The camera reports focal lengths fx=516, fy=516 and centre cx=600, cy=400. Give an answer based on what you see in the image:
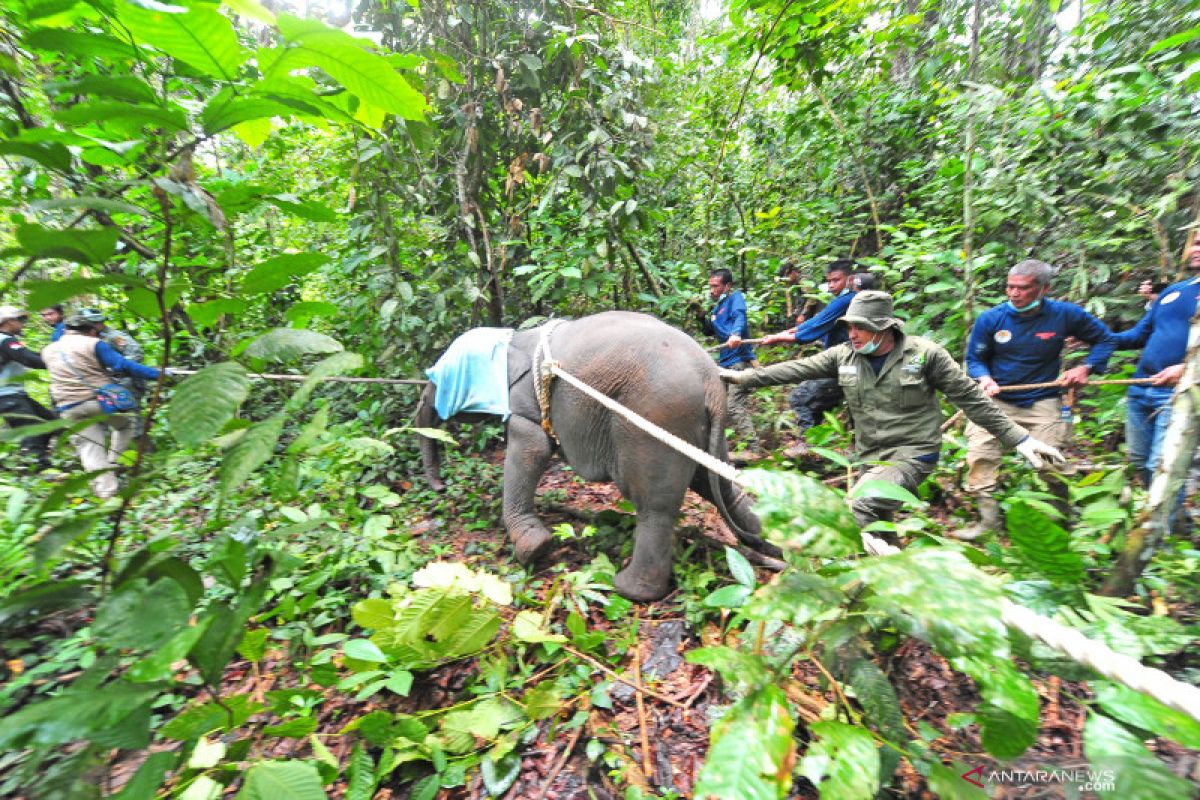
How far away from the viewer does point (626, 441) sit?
10.0 feet

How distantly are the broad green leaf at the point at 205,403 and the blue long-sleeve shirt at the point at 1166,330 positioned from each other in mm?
5219

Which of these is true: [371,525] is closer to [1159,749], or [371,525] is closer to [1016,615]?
[1016,615]

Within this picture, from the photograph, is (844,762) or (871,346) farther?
(871,346)

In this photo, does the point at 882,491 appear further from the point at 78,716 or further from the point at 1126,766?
the point at 78,716

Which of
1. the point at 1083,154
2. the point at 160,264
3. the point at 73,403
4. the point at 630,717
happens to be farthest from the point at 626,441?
the point at 1083,154

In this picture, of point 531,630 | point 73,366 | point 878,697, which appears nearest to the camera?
point 878,697

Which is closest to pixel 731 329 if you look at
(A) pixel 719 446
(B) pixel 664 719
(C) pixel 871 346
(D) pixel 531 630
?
(C) pixel 871 346

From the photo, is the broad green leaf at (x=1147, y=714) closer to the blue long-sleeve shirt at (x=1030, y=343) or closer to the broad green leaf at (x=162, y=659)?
the broad green leaf at (x=162, y=659)

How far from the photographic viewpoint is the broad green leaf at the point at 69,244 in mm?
851

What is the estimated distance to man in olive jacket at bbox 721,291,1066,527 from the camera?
120 inches

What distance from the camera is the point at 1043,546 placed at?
120cm

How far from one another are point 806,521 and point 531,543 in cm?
253

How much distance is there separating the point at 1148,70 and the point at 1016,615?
583cm

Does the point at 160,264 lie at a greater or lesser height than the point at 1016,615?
greater
